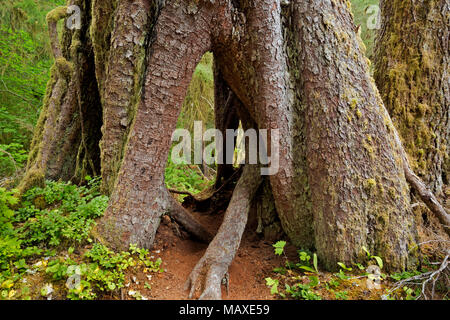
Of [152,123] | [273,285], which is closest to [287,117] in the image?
[152,123]

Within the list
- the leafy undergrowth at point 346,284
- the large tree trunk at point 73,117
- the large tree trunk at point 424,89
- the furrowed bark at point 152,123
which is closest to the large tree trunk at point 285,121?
the furrowed bark at point 152,123

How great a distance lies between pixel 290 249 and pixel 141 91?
7.40 ft

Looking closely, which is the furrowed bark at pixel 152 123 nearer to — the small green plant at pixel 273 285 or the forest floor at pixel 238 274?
the forest floor at pixel 238 274

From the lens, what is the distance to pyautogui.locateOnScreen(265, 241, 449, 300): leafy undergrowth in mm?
2025

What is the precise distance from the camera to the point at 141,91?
2.41m

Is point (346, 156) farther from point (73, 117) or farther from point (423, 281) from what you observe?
point (73, 117)

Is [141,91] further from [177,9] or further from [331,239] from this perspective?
[331,239]

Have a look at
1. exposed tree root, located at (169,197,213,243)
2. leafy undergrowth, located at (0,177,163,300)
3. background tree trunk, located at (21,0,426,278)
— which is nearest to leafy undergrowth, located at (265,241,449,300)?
background tree trunk, located at (21,0,426,278)

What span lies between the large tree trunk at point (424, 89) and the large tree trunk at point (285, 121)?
2.18 feet

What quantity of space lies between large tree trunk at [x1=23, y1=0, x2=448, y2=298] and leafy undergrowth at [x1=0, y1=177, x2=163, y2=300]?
0.19 m

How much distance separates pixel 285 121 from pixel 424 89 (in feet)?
6.38

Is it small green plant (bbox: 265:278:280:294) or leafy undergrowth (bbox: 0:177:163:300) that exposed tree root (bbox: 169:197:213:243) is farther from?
small green plant (bbox: 265:278:280:294)

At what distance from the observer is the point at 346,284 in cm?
214

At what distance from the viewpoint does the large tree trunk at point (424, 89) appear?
3033mm
